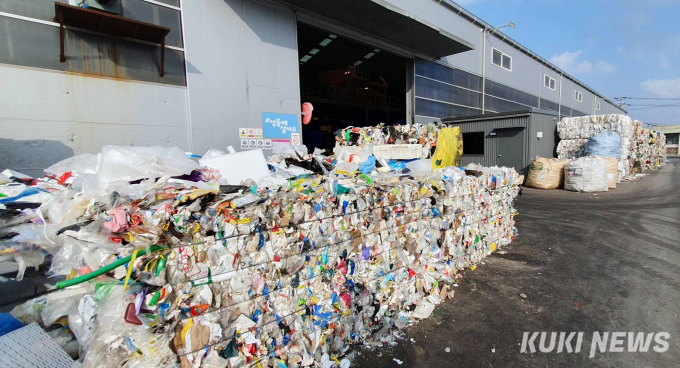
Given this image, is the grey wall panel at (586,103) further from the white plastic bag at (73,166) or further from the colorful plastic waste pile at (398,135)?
the white plastic bag at (73,166)

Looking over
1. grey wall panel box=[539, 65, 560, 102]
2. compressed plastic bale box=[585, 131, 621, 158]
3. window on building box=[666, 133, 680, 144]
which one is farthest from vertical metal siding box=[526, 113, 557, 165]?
window on building box=[666, 133, 680, 144]

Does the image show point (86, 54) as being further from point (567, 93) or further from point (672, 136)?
point (672, 136)

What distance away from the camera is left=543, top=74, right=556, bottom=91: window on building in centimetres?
1971

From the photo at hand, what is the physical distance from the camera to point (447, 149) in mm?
7051

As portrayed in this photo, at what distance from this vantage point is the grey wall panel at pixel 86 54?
13.9 feet

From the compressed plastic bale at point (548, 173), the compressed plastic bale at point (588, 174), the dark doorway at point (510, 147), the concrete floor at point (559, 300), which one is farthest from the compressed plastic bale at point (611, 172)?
the concrete floor at point (559, 300)

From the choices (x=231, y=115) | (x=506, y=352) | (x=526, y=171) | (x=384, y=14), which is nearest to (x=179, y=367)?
(x=506, y=352)

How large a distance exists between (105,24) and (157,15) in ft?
3.18

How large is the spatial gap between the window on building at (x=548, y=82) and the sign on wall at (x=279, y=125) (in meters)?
20.0

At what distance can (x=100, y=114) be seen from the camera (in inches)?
193

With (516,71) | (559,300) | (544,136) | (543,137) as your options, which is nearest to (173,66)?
(559,300)

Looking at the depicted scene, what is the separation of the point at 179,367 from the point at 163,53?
18.2 feet

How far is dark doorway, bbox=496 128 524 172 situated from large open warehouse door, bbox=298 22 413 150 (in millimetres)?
4745

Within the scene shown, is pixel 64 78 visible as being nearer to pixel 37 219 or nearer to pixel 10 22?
pixel 10 22
